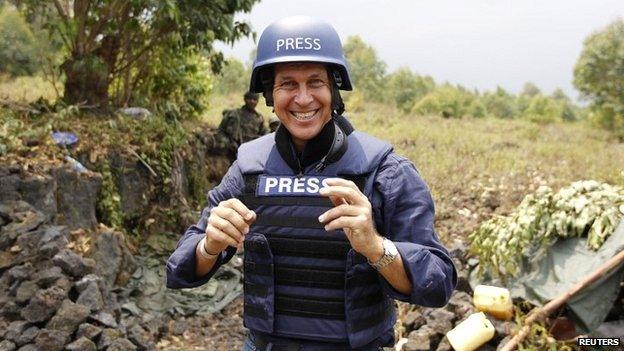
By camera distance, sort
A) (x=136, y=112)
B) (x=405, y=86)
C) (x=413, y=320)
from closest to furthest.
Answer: (x=413, y=320) → (x=136, y=112) → (x=405, y=86)

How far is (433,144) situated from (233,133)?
563cm

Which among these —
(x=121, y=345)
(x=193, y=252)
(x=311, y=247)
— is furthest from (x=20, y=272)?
(x=311, y=247)

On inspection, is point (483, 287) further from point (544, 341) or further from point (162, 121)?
point (162, 121)

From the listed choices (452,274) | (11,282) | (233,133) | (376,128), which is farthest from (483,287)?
(376,128)

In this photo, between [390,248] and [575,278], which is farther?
[575,278]

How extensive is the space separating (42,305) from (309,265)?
10.4ft

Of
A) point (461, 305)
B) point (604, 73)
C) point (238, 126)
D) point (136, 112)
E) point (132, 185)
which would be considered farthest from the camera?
point (604, 73)

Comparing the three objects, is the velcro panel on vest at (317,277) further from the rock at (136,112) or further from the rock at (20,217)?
the rock at (136,112)

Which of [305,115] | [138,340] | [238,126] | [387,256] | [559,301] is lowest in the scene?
[138,340]

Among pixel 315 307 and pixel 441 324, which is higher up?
pixel 315 307

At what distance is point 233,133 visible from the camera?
29.9 ft

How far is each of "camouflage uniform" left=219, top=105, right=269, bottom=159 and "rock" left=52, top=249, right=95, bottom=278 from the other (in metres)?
4.59

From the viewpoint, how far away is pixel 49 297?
163 inches

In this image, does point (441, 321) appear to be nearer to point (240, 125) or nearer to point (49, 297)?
point (49, 297)
